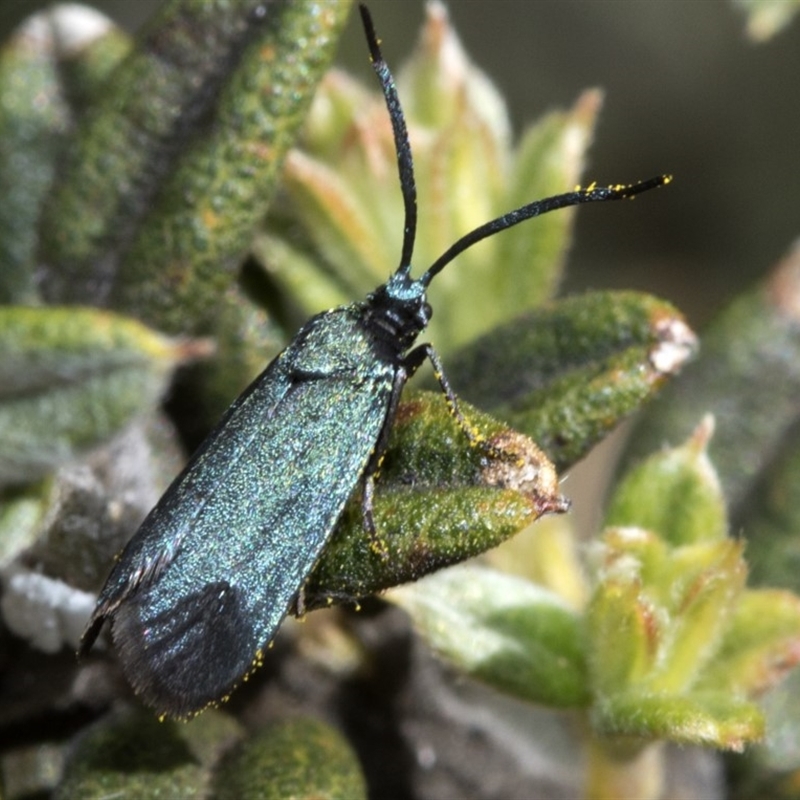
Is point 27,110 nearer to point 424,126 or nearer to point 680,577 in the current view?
point 424,126

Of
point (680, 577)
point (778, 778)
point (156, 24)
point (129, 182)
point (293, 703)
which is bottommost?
point (778, 778)

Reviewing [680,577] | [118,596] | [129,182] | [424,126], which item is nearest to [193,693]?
[118,596]

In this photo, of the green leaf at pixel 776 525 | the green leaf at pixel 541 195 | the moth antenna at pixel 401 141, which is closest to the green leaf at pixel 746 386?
the green leaf at pixel 776 525

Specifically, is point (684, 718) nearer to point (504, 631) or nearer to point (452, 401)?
point (504, 631)

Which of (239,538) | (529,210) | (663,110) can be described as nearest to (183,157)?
(529,210)

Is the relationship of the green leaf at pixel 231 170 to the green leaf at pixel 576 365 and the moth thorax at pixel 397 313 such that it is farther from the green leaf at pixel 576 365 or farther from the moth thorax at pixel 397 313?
the green leaf at pixel 576 365

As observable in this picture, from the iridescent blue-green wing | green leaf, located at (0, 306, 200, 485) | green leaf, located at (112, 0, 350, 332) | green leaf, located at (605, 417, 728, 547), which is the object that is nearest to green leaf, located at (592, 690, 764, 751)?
green leaf, located at (605, 417, 728, 547)
